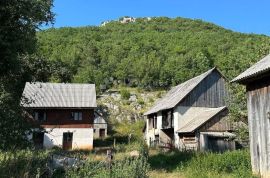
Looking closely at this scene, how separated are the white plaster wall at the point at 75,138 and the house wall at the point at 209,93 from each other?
12169 millimetres

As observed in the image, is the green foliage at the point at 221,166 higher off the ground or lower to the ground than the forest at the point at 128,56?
lower

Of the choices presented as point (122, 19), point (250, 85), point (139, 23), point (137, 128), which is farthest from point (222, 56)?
point (250, 85)

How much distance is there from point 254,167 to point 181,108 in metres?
25.8

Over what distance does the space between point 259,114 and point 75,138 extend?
3264cm

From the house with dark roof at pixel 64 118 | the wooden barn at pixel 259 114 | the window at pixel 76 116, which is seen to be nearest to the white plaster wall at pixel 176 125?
the house with dark roof at pixel 64 118

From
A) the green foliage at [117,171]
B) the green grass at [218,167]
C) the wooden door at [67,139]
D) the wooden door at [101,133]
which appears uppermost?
the wooden door at [101,133]

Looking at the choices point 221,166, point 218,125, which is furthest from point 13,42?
point 218,125

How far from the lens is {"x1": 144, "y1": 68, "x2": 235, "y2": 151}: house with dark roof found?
35.9 meters

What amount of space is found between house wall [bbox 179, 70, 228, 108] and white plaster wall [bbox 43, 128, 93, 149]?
12169 mm

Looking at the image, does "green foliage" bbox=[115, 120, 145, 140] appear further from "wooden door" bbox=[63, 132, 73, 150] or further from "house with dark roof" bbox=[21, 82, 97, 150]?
"wooden door" bbox=[63, 132, 73, 150]

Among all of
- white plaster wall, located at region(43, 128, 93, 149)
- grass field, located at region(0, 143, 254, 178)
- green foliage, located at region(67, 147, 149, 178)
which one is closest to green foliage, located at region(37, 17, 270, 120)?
white plaster wall, located at region(43, 128, 93, 149)

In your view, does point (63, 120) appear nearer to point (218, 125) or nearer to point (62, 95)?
point (62, 95)

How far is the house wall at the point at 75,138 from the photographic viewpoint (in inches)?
1789

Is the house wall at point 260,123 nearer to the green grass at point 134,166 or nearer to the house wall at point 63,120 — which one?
the green grass at point 134,166
